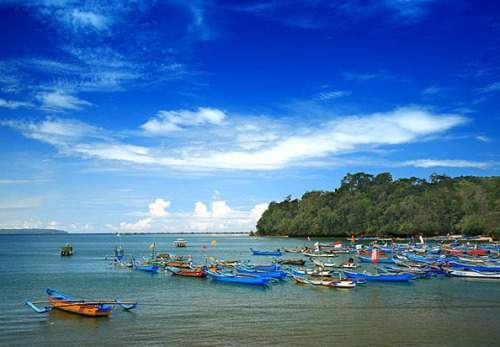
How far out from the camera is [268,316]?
34.6m

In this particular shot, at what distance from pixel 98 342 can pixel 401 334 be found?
17.6m

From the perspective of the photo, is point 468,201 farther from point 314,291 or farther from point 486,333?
point 486,333

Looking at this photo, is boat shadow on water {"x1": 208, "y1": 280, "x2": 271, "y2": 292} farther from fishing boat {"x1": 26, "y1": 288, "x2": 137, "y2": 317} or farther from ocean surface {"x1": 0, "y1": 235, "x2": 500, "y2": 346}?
fishing boat {"x1": 26, "y1": 288, "x2": 137, "y2": 317}

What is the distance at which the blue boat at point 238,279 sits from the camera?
49250 millimetres

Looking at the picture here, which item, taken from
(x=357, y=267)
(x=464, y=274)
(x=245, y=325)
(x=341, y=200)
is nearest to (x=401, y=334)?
(x=245, y=325)

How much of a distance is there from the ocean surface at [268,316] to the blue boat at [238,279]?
96cm

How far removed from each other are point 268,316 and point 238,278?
16.5m

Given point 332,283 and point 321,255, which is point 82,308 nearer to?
point 332,283

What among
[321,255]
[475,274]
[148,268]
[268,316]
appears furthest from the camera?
[321,255]

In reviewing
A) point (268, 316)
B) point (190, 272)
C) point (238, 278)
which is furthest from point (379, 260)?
point (268, 316)

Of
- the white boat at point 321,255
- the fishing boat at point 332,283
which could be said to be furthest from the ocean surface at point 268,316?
the white boat at point 321,255

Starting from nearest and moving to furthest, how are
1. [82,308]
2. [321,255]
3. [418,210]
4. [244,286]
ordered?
[82,308] → [244,286] → [321,255] → [418,210]

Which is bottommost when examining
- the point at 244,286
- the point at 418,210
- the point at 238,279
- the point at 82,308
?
the point at 244,286

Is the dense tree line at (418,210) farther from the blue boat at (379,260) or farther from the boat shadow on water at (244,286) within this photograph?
the boat shadow on water at (244,286)
